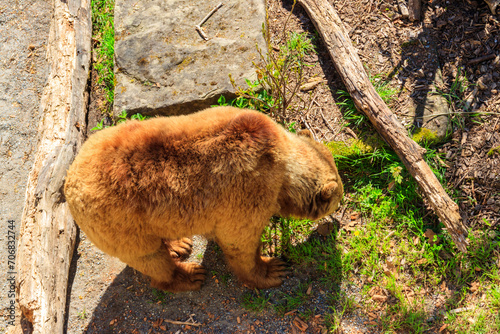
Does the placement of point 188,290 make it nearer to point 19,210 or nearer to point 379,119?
point 19,210

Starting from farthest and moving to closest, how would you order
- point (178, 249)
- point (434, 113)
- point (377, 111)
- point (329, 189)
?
point (434, 113) < point (377, 111) < point (178, 249) < point (329, 189)

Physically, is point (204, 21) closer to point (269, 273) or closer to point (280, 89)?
point (280, 89)

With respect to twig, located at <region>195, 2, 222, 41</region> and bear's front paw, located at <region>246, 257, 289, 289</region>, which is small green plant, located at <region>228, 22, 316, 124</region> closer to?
twig, located at <region>195, 2, 222, 41</region>

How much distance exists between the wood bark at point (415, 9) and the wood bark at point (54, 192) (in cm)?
507

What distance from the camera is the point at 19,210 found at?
17.9 ft

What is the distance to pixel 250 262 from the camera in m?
4.26

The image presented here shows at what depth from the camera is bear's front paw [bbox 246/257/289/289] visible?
4484mm

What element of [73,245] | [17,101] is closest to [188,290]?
[73,245]

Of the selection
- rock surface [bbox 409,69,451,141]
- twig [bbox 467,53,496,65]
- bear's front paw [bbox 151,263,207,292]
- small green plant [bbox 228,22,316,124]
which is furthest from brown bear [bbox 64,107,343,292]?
twig [bbox 467,53,496,65]

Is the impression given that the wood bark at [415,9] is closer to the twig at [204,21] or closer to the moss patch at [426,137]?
the moss patch at [426,137]

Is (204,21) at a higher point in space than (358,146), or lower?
higher

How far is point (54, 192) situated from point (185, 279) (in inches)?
76.2

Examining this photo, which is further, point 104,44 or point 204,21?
point 104,44

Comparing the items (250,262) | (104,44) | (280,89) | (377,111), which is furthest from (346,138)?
(104,44)
